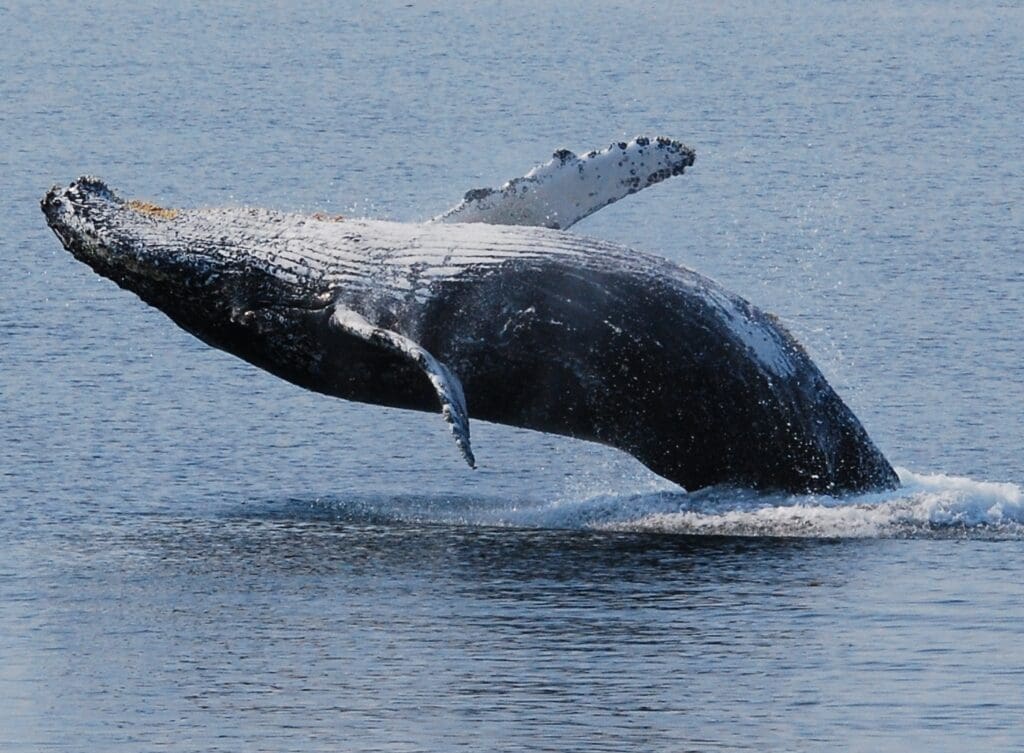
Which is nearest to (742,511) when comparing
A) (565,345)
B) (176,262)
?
(565,345)

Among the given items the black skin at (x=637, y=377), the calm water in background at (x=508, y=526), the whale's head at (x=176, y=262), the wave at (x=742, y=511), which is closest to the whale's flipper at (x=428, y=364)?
the black skin at (x=637, y=377)

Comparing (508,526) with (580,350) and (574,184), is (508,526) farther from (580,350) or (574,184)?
(574,184)

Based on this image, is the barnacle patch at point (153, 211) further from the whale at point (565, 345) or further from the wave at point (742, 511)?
the wave at point (742, 511)

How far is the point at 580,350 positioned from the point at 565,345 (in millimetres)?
120

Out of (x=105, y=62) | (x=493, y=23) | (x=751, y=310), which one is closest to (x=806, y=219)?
(x=751, y=310)

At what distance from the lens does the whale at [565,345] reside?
2100cm

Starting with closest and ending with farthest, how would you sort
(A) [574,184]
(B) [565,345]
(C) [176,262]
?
(B) [565,345], (C) [176,262], (A) [574,184]

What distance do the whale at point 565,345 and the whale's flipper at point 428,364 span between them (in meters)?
0.04

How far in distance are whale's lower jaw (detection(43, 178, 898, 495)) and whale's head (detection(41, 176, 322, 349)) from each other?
15 centimetres

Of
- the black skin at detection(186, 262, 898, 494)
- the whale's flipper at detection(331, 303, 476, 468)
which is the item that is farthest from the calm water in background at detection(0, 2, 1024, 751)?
the whale's flipper at detection(331, 303, 476, 468)

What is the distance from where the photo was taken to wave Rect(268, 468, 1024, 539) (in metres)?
20.1

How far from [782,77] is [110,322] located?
35107 mm

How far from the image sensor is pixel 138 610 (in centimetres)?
1838

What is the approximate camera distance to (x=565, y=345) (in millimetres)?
21031
